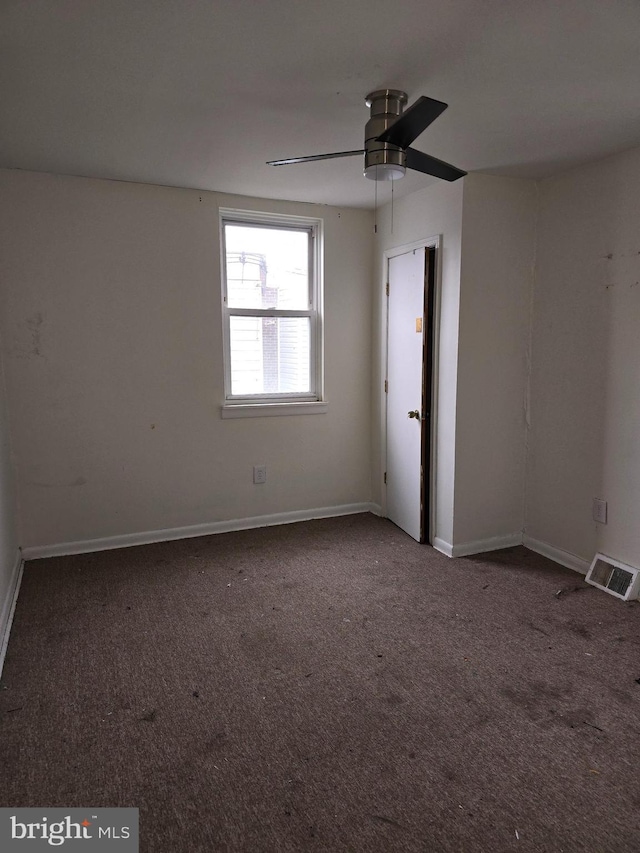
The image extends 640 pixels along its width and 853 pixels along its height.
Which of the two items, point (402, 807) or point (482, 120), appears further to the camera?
point (482, 120)

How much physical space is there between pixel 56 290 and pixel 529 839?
139 inches

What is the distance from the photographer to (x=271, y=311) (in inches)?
159

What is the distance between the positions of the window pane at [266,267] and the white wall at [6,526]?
1672 mm

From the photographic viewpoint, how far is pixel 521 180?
11.2ft

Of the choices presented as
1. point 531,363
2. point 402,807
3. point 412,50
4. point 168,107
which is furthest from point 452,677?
point 168,107

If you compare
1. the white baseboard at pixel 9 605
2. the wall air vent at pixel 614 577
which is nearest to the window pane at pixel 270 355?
the white baseboard at pixel 9 605

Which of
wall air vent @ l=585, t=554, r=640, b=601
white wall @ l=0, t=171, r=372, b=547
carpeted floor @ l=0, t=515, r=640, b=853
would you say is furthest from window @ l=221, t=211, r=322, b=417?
wall air vent @ l=585, t=554, r=640, b=601

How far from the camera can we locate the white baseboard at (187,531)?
11.7 feet

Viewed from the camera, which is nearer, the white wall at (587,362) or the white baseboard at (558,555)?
the white wall at (587,362)

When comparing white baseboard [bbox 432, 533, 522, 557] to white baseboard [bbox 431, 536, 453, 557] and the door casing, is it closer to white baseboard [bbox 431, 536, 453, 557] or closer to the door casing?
white baseboard [bbox 431, 536, 453, 557]

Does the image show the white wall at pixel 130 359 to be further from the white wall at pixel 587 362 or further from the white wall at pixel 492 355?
the white wall at pixel 587 362

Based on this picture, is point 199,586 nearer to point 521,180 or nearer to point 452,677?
point 452,677

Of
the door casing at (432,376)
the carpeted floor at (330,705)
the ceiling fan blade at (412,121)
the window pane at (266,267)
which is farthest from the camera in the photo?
the window pane at (266,267)

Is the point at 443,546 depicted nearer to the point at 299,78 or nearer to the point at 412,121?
the point at 412,121
